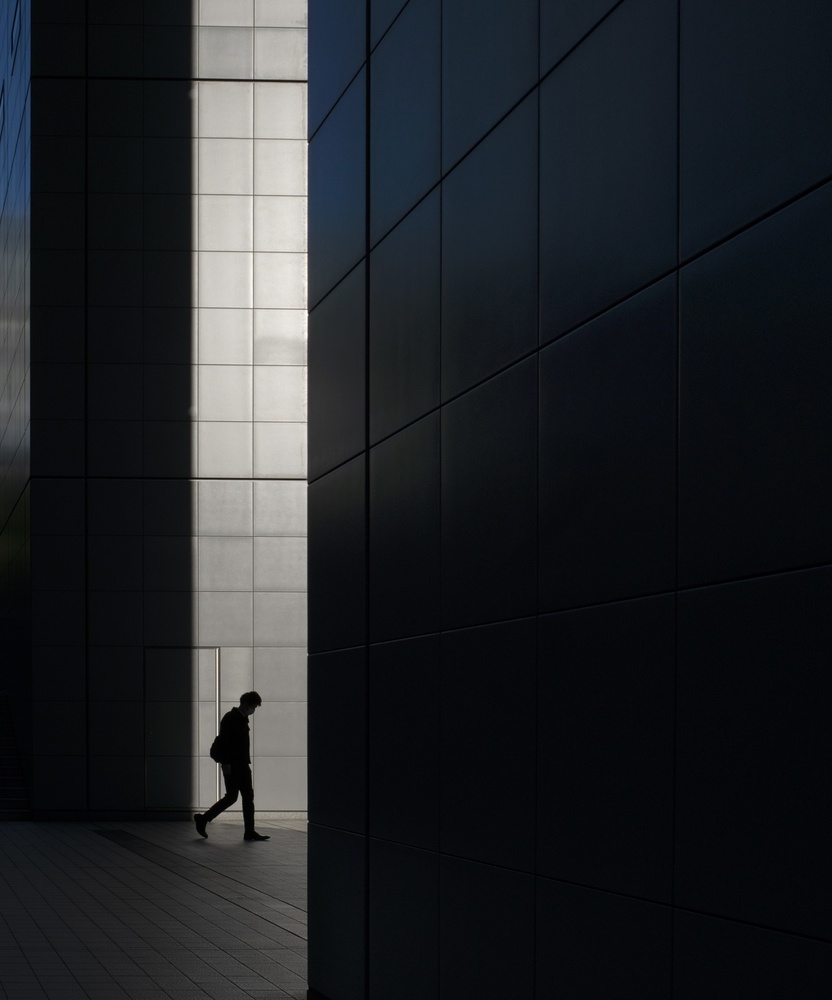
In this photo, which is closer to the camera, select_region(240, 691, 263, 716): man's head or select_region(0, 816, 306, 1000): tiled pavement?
→ select_region(0, 816, 306, 1000): tiled pavement

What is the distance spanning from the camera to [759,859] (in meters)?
4.30

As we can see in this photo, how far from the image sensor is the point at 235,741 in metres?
19.7

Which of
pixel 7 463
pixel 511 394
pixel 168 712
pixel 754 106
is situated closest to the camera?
pixel 754 106

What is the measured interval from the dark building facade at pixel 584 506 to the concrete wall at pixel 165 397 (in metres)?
14.8

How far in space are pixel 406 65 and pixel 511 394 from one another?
2.62 meters

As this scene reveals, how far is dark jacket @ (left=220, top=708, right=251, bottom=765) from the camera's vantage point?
64.6ft

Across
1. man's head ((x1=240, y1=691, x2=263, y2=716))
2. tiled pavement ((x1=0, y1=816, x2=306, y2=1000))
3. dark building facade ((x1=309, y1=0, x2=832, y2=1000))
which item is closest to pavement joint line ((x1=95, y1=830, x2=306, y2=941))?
tiled pavement ((x1=0, y1=816, x2=306, y2=1000))

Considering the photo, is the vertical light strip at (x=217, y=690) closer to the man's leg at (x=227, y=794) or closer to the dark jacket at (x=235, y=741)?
the man's leg at (x=227, y=794)

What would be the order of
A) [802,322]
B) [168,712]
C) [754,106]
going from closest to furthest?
[802,322]
[754,106]
[168,712]

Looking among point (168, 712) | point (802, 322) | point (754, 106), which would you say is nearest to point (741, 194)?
point (754, 106)

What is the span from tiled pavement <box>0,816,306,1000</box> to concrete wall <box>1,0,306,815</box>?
352cm

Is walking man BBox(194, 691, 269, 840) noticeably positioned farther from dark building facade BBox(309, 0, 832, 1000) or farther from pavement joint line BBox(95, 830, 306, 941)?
dark building facade BBox(309, 0, 832, 1000)

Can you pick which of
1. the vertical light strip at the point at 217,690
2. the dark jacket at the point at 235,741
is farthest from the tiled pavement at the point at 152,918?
the vertical light strip at the point at 217,690

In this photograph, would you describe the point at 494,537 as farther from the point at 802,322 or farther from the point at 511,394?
the point at 802,322
